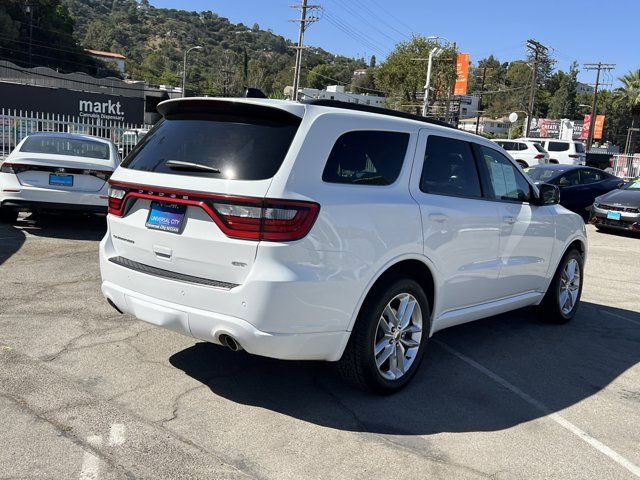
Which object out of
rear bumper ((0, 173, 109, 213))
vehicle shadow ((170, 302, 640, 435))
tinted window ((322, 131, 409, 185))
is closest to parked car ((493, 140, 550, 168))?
rear bumper ((0, 173, 109, 213))

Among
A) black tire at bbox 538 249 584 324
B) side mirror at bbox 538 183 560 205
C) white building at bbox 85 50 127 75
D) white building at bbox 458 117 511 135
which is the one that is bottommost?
black tire at bbox 538 249 584 324

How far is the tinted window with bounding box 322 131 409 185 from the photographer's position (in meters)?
3.77

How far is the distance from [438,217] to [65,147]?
7.01 m

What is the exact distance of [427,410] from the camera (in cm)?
402

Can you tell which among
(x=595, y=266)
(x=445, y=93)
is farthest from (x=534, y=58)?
(x=595, y=266)

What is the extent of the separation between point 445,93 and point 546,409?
7693 cm

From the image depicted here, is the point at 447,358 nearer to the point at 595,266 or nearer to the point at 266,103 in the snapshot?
the point at 266,103

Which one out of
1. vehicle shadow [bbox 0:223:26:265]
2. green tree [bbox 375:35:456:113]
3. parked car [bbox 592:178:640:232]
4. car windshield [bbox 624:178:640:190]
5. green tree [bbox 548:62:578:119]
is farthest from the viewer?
green tree [bbox 548:62:578:119]

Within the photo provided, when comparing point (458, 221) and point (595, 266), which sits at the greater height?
point (458, 221)

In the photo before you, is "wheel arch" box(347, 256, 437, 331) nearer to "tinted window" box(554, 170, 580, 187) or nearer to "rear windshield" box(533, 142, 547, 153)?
"tinted window" box(554, 170, 580, 187)

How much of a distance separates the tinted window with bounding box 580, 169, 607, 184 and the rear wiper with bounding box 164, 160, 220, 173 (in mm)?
14592

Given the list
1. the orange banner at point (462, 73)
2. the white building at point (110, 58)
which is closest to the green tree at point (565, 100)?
the orange banner at point (462, 73)

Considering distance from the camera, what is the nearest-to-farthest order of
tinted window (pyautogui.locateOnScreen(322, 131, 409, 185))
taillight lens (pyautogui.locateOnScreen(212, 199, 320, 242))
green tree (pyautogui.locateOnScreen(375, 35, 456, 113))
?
taillight lens (pyautogui.locateOnScreen(212, 199, 320, 242))
tinted window (pyautogui.locateOnScreen(322, 131, 409, 185))
green tree (pyautogui.locateOnScreen(375, 35, 456, 113))

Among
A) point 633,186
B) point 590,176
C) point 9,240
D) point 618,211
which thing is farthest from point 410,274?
point 590,176
